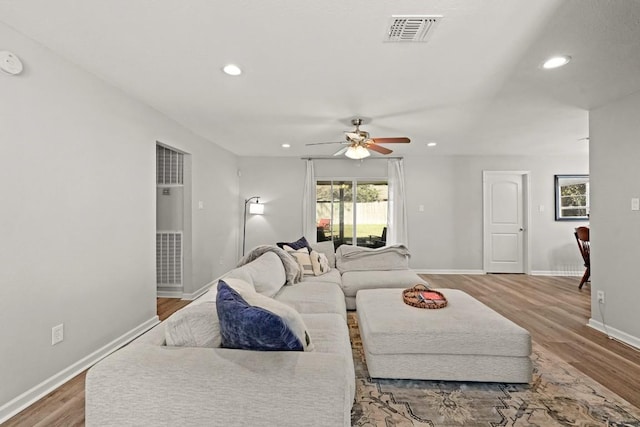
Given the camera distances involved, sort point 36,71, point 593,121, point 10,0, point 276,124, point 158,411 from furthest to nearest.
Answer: point 276,124
point 593,121
point 36,71
point 10,0
point 158,411

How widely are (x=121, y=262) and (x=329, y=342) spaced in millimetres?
2162

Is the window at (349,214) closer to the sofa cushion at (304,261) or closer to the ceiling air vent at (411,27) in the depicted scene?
the sofa cushion at (304,261)

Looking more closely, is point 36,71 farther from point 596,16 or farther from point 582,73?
point 582,73

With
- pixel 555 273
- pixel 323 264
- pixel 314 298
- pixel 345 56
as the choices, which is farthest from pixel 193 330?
pixel 555 273

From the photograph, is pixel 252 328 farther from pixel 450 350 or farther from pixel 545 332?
pixel 545 332

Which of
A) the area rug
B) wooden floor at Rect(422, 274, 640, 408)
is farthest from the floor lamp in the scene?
the area rug

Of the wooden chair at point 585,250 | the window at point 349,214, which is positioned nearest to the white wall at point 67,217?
the window at point 349,214

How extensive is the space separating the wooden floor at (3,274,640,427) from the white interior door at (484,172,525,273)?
0.41m

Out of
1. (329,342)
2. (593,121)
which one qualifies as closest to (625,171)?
(593,121)

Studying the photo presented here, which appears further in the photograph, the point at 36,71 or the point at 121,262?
the point at 121,262

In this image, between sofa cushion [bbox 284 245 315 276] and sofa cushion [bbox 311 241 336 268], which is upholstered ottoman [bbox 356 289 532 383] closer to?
sofa cushion [bbox 284 245 315 276]

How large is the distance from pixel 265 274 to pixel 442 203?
4469 mm

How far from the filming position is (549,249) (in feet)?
19.2

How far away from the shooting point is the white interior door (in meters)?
5.95
